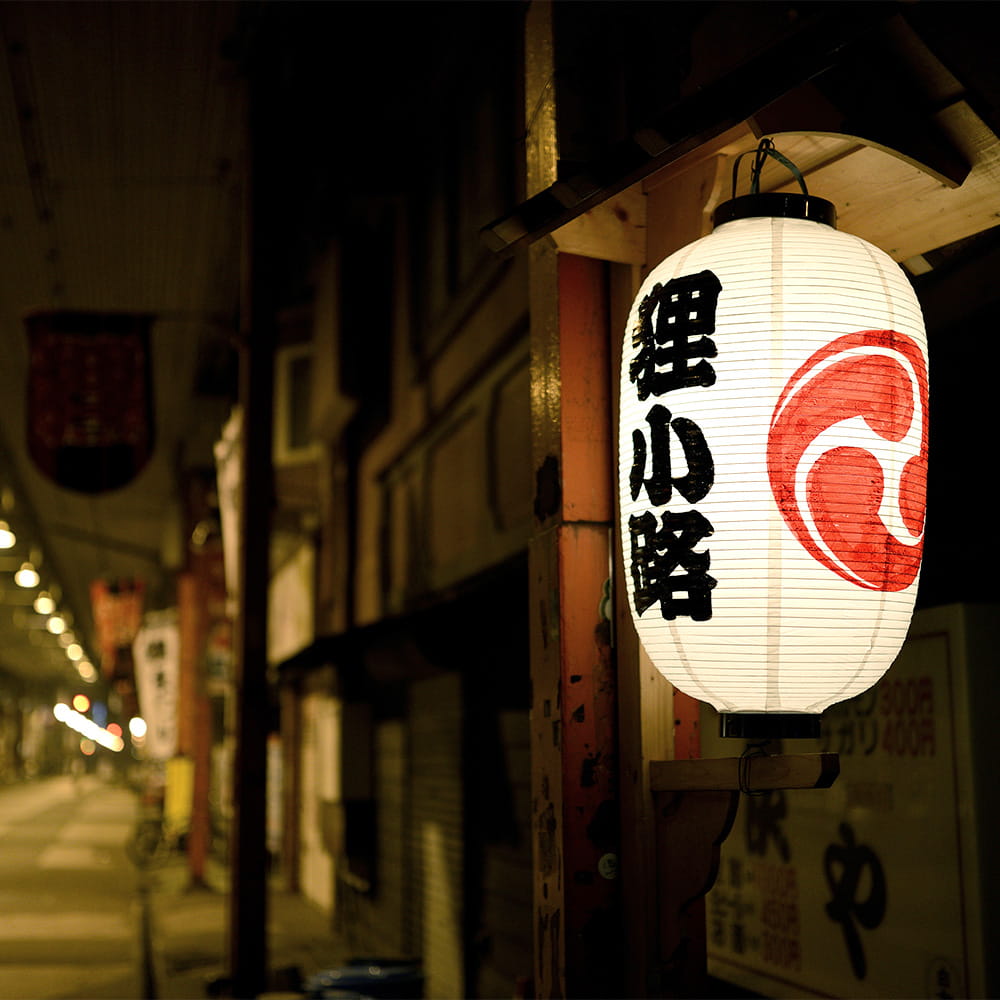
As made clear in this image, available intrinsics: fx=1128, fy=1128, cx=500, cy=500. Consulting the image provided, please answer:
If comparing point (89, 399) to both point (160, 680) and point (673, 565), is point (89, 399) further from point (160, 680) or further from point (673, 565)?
point (160, 680)

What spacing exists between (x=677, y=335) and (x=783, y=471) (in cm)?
56

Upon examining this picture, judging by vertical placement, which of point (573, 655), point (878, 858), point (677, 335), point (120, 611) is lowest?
point (878, 858)

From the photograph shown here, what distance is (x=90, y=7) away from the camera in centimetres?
985

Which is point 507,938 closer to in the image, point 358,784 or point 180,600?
point 358,784

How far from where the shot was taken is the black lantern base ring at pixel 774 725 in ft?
11.4

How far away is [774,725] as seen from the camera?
3.50 meters

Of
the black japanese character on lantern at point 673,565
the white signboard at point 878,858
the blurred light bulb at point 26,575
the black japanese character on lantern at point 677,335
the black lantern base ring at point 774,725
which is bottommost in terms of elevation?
the white signboard at point 878,858

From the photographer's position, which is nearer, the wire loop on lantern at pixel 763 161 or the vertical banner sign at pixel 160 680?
the wire loop on lantern at pixel 763 161

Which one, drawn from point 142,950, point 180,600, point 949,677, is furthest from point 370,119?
point 180,600

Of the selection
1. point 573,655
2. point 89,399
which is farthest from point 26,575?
point 573,655

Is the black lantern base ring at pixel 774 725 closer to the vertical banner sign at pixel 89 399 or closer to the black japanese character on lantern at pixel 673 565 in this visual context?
the black japanese character on lantern at pixel 673 565

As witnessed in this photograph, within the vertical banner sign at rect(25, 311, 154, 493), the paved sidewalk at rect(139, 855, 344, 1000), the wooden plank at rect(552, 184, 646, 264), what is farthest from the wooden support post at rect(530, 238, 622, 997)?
the vertical banner sign at rect(25, 311, 154, 493)

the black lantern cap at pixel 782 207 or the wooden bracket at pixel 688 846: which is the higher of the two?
the black lantern cap at pixel 782 207

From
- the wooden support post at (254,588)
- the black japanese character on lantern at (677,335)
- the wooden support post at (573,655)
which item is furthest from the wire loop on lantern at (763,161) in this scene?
the wooden support post at (254,588)
